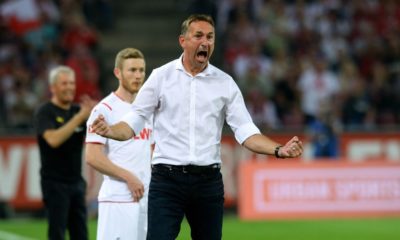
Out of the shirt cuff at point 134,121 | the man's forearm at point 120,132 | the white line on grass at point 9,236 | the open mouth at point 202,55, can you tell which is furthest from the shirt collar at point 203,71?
the white line on grass at point 9,236

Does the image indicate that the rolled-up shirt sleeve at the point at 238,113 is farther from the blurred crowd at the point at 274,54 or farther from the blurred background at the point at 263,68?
the blurred crowd at the point at 274,54

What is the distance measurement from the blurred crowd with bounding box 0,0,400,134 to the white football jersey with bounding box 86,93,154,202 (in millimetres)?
11037

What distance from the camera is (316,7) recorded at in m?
25.2

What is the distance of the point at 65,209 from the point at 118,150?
1.84 m

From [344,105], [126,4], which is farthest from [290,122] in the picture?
[126,4]

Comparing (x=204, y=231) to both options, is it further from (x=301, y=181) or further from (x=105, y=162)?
(x=301, y=181)

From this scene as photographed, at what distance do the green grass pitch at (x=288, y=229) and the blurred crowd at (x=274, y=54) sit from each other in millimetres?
2458

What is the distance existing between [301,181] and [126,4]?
345 inches

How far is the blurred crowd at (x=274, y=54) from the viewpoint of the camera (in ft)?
71.7

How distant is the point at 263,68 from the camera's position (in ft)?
76.3

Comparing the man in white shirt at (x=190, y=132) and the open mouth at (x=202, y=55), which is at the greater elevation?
the open mouth at (x=202, y=55)

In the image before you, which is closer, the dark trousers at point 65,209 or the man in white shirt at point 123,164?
the man in white shirt at point 123,164

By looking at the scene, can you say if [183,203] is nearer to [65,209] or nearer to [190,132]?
[190,132]

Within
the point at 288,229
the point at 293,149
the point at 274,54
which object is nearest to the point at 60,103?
the point at 293,149
